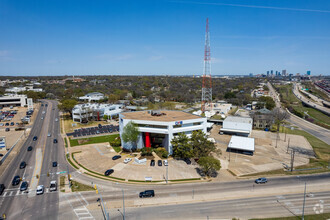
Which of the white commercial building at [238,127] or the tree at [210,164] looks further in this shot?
the white commercial building at [238,127]

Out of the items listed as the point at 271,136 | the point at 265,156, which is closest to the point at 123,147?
the point at 265,156

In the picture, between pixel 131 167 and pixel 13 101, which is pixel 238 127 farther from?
pixel 13 101

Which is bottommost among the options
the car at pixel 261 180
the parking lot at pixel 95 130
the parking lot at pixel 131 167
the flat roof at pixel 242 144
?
the parking lot at pixel 131 167

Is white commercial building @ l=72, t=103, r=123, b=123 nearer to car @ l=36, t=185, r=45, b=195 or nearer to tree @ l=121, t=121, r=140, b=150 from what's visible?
tree @ l=121, t=121, r=140, b=150

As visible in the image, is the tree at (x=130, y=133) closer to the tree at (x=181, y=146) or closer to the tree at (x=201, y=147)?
the tree at (x=181, y=146)

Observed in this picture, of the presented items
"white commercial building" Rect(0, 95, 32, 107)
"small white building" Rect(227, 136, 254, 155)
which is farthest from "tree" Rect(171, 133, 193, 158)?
"white commercial building" Rect(0, 95, 32, 107)

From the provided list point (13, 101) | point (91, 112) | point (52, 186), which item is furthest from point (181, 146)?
point (13, 101)

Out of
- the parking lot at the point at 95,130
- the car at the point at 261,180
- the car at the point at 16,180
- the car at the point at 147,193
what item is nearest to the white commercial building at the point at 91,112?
the parking lot at the point at 95,130
